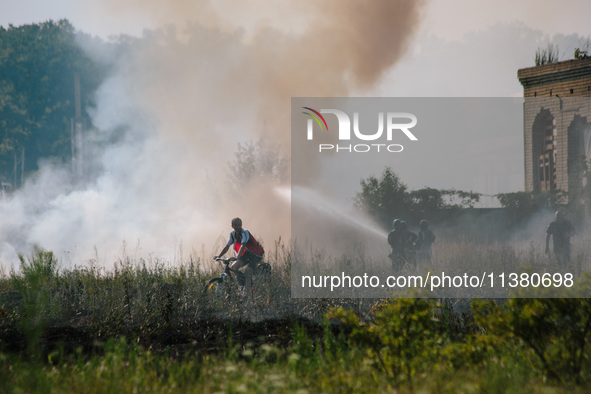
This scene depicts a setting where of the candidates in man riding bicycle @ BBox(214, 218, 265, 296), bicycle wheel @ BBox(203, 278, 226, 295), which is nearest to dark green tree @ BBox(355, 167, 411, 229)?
man riding bicycle @ BBox(214, 218, 265, 296)

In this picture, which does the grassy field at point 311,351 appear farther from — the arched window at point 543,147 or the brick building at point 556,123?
the arched window at point 543,147

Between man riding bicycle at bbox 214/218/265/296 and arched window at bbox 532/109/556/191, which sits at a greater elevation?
arched window at bbox 532/109/556/191

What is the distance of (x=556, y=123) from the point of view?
17.1 metres

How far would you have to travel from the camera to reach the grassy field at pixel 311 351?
15.9ft

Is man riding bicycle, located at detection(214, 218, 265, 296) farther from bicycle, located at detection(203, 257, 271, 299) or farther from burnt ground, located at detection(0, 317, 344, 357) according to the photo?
burnt ground, located at detection(0, 317, 344, 357)

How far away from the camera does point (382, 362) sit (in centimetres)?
516

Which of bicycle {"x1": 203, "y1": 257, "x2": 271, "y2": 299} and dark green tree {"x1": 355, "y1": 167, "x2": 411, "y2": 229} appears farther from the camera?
dark green tree {"x1": 355, "y1": 167, "x2": 411, "y2": 229}

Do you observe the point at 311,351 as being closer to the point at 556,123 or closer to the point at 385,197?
the point at 385,197

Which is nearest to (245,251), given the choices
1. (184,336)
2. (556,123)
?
(184,336)

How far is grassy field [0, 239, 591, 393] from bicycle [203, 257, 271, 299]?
3.17 feet

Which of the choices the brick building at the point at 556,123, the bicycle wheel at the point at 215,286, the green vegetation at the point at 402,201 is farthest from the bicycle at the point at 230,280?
the brick building at the point at 556,123

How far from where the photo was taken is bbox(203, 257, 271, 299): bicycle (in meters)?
9.69

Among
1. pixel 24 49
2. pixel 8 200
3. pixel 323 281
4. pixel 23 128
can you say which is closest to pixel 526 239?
pixel 323 281

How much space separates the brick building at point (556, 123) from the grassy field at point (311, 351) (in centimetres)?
1048
